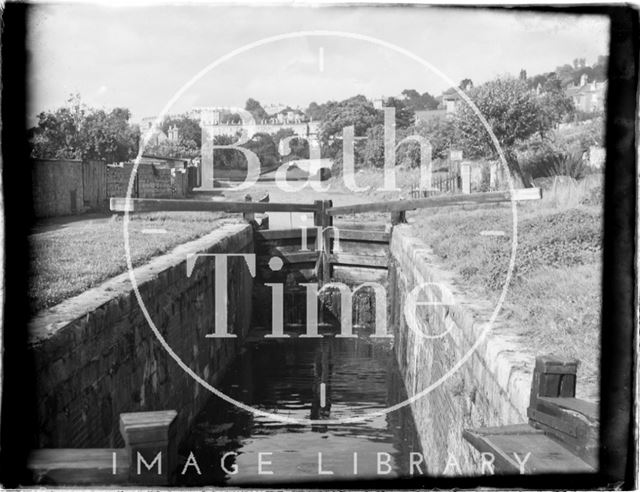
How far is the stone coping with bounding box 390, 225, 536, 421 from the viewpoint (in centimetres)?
391

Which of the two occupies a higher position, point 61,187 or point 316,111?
point 316,111

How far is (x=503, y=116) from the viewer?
1995cm

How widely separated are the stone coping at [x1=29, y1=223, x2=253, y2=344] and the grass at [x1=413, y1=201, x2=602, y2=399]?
8.83ft

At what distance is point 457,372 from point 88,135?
1315cm

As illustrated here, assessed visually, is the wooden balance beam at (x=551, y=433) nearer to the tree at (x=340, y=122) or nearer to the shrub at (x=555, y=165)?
the shrub at (x=555, y=165)

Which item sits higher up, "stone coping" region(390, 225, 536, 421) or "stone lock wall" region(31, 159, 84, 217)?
"stone lock wall" region(31, 159, 84, 217)

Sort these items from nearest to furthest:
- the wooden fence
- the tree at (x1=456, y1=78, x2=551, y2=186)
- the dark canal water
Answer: the dark canal water, the wooden fence, the tree at (x1=456, y1=78, x2=551, y2=186)

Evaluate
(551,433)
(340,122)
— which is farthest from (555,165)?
(551,433)

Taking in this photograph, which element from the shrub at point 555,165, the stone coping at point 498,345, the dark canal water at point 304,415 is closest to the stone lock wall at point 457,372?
the stone coping at point 498,345

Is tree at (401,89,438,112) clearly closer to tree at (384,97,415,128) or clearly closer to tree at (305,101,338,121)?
tree at (384,97,415,128)

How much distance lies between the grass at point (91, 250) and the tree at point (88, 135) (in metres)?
2.29

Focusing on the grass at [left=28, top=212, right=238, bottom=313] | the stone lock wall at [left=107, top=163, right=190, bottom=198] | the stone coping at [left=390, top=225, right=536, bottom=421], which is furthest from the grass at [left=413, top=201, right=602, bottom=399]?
the stone lock wall at [left=107, top=163, right=190, bottom=198]

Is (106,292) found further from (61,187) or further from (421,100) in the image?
(421,100)

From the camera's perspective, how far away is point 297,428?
8281 millimetres
